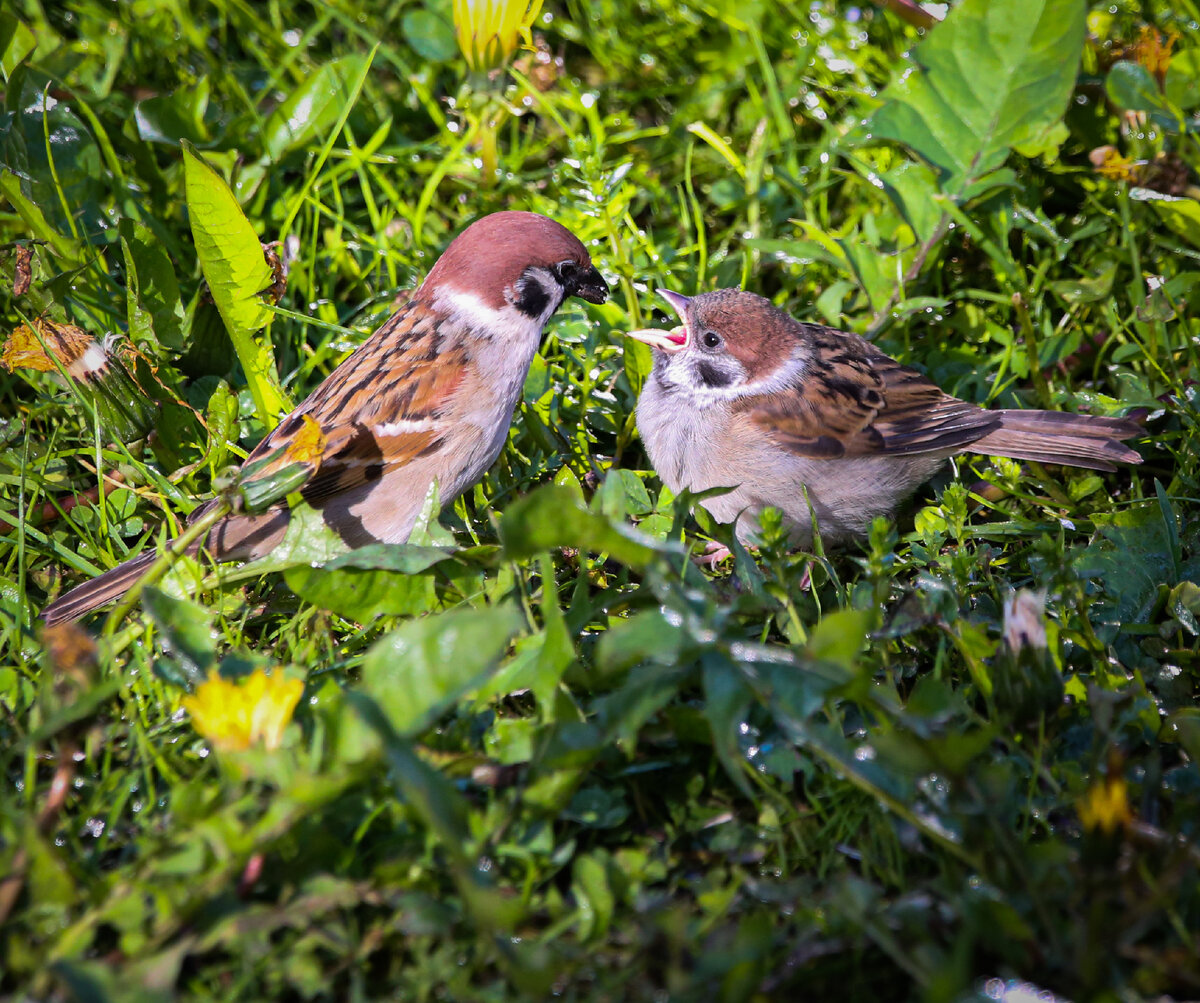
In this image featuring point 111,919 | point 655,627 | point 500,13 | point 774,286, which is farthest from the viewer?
point 774,286

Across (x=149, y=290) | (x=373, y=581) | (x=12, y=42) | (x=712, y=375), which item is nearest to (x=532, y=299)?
(x=712, y=375)

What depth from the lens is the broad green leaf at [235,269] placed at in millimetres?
3029

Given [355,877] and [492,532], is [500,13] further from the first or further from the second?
[355,877]

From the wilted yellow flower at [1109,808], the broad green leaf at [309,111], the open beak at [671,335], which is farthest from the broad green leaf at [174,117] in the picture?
the wilted yellow flower at [1109,808]

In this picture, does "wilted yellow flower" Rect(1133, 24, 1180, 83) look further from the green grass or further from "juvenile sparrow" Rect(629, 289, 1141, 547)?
"juvenile sparrow" Rect(629, 289, 1141, 547)

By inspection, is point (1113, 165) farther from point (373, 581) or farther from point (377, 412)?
point (373, 581)

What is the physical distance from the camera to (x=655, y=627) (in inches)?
72.9

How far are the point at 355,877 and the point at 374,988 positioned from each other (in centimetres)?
19

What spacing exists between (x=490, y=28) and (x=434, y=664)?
2.92m

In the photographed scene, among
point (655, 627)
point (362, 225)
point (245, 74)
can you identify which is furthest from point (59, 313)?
point (655, 627)

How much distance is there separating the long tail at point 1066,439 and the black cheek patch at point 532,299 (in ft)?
4.72

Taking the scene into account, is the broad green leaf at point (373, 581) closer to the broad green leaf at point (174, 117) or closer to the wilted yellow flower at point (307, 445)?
the wilted yellow flower at point (307, 445)

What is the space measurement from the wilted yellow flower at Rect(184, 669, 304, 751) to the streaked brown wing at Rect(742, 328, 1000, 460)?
1.88 metres

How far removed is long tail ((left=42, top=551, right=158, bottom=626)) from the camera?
2.67 metres
